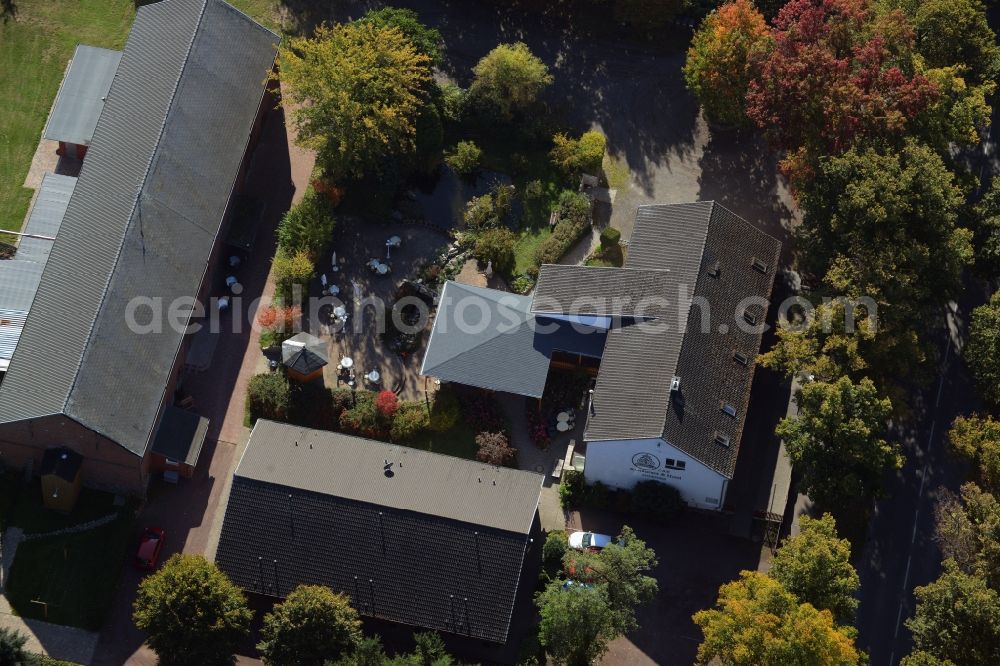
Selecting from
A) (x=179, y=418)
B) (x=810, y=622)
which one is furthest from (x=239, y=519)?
(x=810, y=622)

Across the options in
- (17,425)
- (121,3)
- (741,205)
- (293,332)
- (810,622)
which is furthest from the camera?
(121,3)

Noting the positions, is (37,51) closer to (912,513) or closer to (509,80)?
(509,80)

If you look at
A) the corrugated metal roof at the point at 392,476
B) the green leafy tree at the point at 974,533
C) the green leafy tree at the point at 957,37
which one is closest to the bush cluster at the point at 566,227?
the corrugated metal roof at the point at 392,476

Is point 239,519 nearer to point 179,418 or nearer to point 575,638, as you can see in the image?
point 179,418

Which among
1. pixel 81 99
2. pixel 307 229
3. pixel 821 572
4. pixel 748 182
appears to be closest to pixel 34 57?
pixel 81 99

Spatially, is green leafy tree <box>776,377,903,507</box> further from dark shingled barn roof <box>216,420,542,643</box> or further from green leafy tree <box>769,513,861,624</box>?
dark shingled barn roof <box>216,420,542,643</box>

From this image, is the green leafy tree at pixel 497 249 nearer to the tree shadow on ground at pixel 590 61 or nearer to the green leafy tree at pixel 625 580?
the tree shadow on ground at pixel 590 61
